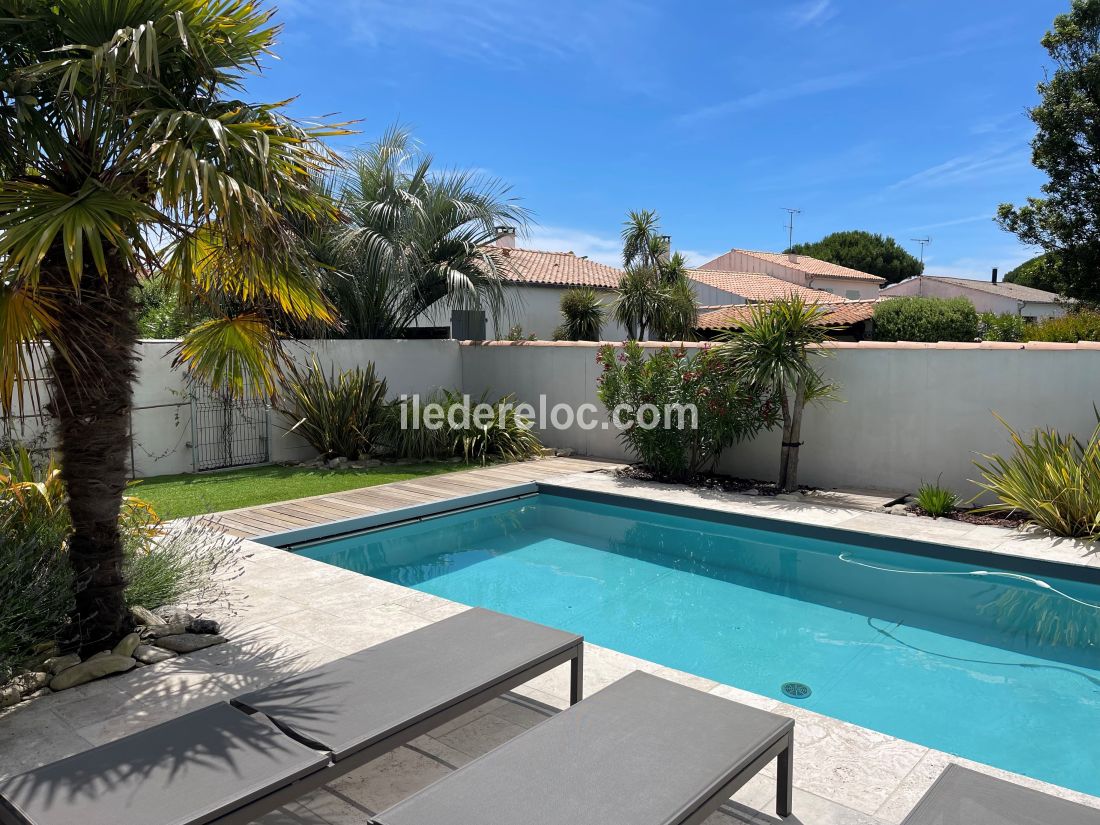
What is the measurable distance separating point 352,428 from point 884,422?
8279mm

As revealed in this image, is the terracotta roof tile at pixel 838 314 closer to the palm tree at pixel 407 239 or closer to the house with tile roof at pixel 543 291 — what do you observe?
the house with tile roof at pixel 543 291

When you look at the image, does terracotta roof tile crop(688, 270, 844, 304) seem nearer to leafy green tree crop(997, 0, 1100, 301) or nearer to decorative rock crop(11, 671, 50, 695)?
leafy green tree crop(997, 0, 1100, 301)

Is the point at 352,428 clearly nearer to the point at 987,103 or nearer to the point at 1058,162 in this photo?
the point at 1058,162

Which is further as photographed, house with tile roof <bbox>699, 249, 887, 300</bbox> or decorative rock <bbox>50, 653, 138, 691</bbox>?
house with tile roof <bbox>699, 249, 887, 300</bbox>

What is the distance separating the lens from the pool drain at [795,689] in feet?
16.1

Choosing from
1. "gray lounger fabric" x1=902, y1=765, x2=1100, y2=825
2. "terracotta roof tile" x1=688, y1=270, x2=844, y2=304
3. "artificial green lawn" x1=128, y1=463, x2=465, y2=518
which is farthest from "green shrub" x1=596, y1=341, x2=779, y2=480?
"terracotta roof tile" x1=688, y1=270, x2=844, y2=304

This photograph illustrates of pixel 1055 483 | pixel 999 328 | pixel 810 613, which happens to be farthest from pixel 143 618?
pixel 999 328

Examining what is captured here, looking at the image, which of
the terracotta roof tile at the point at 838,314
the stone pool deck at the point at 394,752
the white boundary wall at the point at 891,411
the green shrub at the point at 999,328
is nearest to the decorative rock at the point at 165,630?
the stone pool deck at the point at 394,752

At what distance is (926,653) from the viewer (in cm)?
565

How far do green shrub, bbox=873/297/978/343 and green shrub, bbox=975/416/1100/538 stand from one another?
64.5 ft

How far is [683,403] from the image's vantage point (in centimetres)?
1048

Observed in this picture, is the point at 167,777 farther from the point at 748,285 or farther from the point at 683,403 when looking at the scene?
the point at 748,285

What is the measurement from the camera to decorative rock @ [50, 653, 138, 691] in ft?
13.5

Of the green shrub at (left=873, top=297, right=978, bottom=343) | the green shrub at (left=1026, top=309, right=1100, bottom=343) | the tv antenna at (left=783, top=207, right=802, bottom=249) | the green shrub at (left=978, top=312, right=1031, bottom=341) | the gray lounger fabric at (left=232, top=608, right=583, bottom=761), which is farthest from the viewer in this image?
the tv antenna at (left=783, top=207, right=802, bottom=249)
